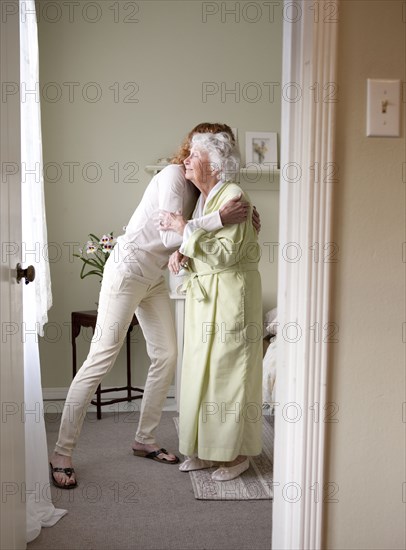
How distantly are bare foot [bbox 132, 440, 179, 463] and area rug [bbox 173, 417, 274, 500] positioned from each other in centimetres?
17

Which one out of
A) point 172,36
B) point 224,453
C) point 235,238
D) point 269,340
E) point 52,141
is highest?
point 172,36

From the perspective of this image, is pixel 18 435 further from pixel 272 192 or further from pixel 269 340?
pixel 272 192

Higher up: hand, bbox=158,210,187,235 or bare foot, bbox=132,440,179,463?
hand, bbox=158,210,187,235

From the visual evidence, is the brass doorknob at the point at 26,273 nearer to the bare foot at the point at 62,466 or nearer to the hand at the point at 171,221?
the hand at the point at 171,221

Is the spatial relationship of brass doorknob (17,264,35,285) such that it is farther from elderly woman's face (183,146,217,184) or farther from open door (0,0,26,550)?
elderly woman's face (183,146,217,184)

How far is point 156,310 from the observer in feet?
9.19

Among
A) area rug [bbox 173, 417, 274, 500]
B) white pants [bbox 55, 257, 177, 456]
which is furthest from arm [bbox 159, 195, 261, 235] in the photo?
area rug [bbox 173, 417, 274, 500]

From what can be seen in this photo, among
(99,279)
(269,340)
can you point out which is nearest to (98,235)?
(99,279)

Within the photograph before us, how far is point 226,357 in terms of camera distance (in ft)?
8.43

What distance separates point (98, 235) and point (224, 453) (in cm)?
193

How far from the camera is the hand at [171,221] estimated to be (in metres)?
2.50

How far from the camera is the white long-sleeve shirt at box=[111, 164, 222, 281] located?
2588 mm

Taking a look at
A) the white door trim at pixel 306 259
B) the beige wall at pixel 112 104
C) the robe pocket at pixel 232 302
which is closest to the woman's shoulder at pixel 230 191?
the robe pocket at pixel 232 302

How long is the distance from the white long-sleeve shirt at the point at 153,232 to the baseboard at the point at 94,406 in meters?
1.46
